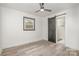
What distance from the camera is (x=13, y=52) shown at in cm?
101

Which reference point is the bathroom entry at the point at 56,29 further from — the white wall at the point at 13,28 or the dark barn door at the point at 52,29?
the white wall at the point at 13,28

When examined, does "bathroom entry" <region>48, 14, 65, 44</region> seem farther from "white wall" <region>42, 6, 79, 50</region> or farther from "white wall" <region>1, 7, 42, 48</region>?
"white wall" <region>1, 7, 42, 48</region>

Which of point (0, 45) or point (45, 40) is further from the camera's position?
point (45, 40)

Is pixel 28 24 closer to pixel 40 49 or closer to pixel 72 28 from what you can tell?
pixel 40 49

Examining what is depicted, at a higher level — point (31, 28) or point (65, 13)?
point (65, 13)

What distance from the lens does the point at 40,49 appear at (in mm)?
1104

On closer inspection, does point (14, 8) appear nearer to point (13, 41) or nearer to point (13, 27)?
point (13, 27)

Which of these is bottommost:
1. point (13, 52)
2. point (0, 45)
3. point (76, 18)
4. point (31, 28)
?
point (13, 52)

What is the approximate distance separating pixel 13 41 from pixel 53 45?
692mm

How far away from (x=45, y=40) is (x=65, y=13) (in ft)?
1.86

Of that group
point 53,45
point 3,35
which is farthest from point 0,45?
point 53,45

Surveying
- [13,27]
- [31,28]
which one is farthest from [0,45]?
[31,28]

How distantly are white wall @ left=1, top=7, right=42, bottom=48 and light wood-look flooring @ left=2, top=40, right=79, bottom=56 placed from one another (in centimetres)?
9

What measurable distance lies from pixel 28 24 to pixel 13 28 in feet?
0.81
